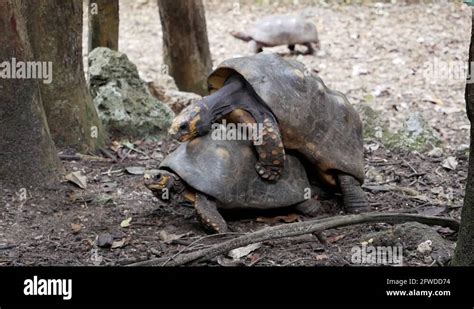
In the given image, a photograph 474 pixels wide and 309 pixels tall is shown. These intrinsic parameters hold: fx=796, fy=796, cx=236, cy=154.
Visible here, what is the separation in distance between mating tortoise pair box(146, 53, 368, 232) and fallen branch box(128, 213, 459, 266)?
69cm

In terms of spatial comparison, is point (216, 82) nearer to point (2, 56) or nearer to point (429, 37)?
point (2, 56)

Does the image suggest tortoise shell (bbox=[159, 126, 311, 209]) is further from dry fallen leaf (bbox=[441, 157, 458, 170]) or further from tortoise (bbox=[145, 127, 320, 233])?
dry fallen leaf (bbox=[441, 157, 458, 170])

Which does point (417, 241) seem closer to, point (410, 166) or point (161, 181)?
point (161, 181)

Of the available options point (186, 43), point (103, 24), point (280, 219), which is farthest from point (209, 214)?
point (186, 43)

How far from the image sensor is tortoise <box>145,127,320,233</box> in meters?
5.01

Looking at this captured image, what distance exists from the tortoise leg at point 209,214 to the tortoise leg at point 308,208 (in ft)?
2.21

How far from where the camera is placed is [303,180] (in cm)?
546

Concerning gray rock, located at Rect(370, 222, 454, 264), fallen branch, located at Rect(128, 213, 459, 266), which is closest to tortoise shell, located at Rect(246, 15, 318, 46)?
fallen branch, located at Rect(128, 213, 459, 266)

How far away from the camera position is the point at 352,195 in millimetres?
5492

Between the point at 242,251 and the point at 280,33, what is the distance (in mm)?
7595

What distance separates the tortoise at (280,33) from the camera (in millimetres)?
11398

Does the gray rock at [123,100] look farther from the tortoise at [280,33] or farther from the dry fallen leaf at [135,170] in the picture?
the tortoise at [280,33]

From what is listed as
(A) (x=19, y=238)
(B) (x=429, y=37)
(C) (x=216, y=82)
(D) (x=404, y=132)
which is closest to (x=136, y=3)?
(B) (x=429, y=37)

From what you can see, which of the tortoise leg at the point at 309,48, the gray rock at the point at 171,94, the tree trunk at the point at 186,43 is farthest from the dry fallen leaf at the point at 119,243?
the tortoise leg at the point at 309,48
